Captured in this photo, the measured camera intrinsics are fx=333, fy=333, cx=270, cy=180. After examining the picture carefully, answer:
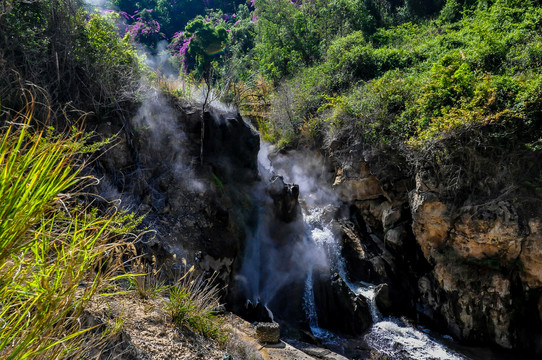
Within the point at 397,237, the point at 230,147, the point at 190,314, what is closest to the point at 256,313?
the point at 397,237

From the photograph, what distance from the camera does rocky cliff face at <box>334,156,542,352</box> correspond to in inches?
298

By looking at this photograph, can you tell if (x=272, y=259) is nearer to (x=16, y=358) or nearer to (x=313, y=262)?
(x=313, y=262)

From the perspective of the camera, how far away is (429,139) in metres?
8.37

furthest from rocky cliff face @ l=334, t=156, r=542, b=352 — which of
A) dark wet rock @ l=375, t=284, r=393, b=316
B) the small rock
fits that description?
the small rock

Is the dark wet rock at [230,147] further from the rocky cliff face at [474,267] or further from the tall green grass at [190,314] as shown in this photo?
the tall green grass at [190,314]

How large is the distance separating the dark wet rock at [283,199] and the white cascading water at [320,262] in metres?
0.59

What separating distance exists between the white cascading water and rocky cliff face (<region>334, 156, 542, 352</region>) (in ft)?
3.12

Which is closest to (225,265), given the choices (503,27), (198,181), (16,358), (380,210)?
(198,181)

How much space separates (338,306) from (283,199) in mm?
3889

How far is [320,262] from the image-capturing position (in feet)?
35.9

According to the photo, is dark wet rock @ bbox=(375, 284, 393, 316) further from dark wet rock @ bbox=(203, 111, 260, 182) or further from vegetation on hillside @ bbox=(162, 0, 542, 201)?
dark wet rock @ bbox=(203, 111, 260, 182)

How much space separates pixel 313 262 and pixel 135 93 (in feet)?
24.0

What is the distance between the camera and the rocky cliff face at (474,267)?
24.8 feet

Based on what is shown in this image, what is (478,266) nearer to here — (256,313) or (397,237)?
(397,237)
